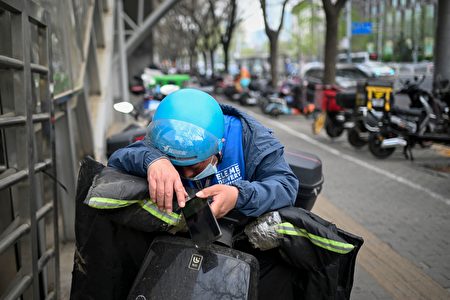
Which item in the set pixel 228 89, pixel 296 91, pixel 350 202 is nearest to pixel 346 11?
pixel 228 89

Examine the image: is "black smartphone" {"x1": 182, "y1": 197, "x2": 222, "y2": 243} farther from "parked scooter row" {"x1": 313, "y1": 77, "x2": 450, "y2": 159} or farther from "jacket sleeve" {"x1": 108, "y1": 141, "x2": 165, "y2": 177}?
"parked scooter row" {"x1": 313, "y1": 77, "x2": 450, "y2": 159}

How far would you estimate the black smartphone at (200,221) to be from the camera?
1.54m

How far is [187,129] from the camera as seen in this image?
5.40 feet

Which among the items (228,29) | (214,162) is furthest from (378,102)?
(228,29)

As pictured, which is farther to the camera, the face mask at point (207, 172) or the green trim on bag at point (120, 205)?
the face mask at point (207, 172)

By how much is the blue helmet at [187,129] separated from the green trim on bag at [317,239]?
354 mm

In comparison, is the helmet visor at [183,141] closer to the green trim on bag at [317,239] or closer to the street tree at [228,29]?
the green trim on bag at [317,239]

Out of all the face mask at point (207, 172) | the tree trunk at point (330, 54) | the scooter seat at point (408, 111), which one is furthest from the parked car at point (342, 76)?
the face mask at point (207, 172)

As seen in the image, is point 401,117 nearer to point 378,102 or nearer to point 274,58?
point 378,102

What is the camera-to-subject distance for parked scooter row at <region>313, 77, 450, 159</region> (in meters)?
8.12

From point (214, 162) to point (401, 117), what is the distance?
740 centimetres

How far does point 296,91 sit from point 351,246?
51.0 ft

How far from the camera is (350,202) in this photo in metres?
5.88

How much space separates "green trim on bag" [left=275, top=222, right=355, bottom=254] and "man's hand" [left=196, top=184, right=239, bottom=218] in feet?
0.60
